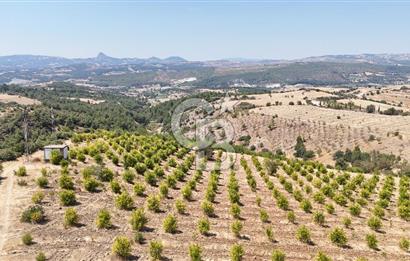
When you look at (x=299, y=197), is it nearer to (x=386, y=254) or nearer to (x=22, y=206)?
(x=386, y=254)

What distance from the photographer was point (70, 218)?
21.4m

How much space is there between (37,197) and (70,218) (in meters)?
3.44

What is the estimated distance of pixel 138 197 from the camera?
91.2 feet

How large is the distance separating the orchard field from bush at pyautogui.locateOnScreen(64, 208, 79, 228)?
5 centimetres

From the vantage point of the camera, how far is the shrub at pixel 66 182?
1043 inches

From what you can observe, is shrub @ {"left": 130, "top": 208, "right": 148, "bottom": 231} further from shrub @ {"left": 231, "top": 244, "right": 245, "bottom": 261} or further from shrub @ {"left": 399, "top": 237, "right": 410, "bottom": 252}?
shrub @ {"left": 399, "top": 237, "right": 410, "bottom": 252}

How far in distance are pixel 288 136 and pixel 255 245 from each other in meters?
77.2

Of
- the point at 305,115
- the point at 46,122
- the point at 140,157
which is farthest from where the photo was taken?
the point at 305,115

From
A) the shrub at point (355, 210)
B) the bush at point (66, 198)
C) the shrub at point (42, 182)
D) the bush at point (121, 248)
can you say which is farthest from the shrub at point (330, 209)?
the shrub at point (42, 182)

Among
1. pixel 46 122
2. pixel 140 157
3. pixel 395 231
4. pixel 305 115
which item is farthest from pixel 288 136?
pixel 395 231

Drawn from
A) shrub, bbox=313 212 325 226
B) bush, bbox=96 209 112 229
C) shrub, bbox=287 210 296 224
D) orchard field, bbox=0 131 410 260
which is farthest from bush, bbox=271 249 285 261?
bush, bbox=96 209 112 229

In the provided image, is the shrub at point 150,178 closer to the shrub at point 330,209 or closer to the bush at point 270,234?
the bush at point 270,234

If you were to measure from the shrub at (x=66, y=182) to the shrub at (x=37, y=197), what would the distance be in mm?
2327

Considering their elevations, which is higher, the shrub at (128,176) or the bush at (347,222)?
the shrub at (128,176)
